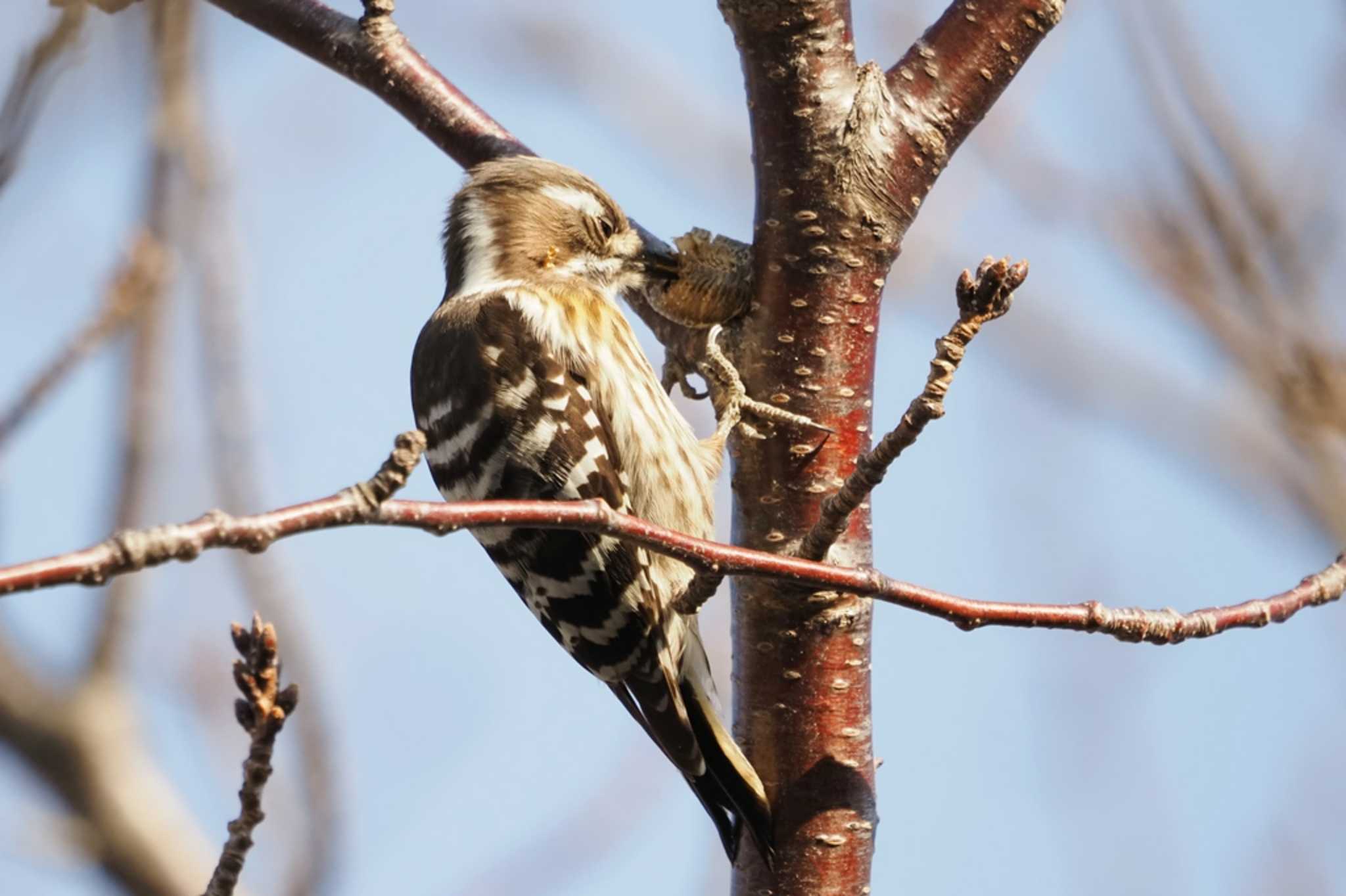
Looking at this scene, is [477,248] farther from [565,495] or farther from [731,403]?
[731,403]

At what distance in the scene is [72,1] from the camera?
2258 millimetres

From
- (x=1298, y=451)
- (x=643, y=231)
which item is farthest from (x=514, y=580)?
(x=1298, y=451)

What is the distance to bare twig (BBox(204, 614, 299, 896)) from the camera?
2074 millimetres

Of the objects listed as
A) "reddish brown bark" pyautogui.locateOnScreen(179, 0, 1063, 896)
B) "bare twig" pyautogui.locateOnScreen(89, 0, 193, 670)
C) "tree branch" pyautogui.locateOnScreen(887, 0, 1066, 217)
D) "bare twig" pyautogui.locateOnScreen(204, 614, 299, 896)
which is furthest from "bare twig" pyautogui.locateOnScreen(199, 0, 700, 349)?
"bare twig" pyautogui.locateOnScreen(204, 614, 299, 896)

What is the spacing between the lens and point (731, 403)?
307 centimetres

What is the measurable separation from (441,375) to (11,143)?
1.74 metres

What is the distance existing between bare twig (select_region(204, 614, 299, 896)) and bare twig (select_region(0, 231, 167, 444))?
72cm

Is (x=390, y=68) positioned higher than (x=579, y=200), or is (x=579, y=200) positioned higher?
(x=390, y=68)

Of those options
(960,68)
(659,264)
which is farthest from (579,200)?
(960,68)

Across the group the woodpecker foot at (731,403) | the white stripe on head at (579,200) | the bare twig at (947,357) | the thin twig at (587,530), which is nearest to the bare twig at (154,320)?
the white stripe on head at (579,200)

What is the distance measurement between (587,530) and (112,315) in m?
1.52

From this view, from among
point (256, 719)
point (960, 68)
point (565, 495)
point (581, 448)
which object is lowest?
point (256, 719)

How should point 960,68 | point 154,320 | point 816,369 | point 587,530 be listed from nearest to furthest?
point 587,530, point 816,369, point 960,68, point 154,320

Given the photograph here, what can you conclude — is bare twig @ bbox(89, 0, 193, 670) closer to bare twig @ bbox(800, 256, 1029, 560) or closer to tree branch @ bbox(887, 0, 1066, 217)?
tree branch @ bbox(887, 0, 1066, 217)
